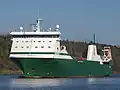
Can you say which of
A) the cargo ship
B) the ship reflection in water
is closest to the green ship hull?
the cargo ship

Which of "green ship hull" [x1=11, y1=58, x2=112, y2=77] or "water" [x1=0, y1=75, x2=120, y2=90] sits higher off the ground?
"green ship hull" [x1=11, y1=58, x2=112, y2=77]

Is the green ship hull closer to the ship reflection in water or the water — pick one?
the water

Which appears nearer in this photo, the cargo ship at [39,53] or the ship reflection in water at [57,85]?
the ship reflection in water at [57,85]

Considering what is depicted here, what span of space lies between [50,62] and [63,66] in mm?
4009

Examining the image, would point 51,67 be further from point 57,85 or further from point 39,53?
point 57,85

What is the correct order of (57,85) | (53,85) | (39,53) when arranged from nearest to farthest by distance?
(53,85) < (57,85) < (39,53)

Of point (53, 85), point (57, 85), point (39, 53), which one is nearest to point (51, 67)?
point (39, 53)

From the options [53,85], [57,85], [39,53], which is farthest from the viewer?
[39,53]

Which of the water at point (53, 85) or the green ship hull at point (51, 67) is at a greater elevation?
the green ship hull at point (51, 67)

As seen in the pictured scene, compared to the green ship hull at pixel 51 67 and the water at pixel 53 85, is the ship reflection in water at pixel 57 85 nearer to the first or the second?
the water at pixel 53 85

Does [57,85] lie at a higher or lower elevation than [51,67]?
lower

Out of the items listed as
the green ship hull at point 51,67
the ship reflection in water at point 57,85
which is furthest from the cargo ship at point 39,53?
the ship reflection in water at point 57,85

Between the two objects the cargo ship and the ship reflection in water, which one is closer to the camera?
the ship reflection in water

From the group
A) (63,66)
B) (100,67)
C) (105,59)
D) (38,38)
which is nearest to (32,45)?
(38,38)
